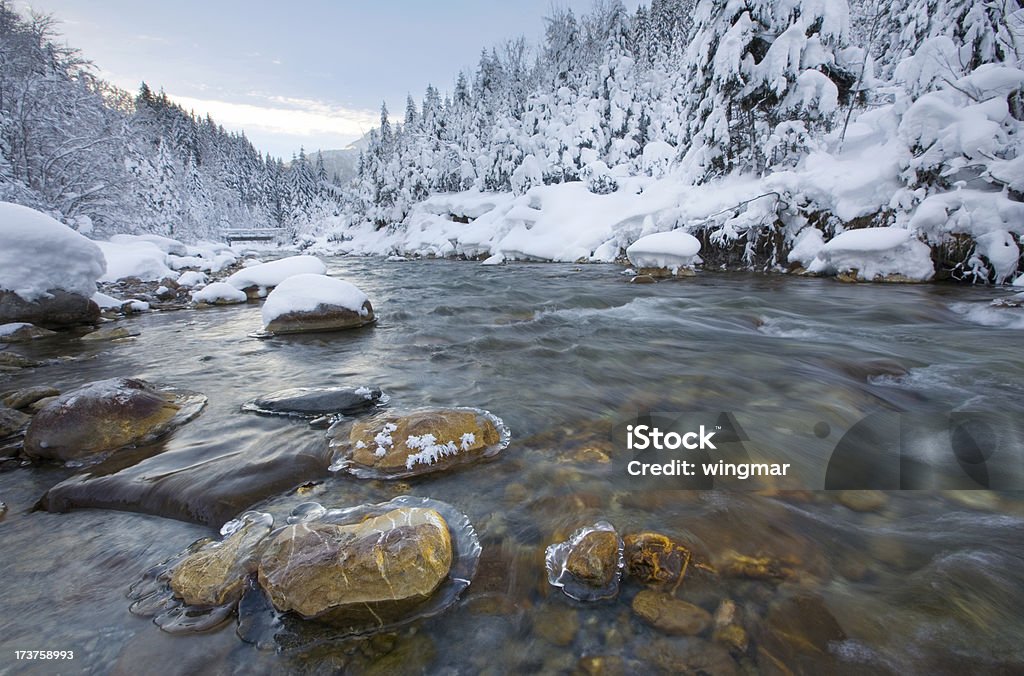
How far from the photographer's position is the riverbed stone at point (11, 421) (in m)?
3.49

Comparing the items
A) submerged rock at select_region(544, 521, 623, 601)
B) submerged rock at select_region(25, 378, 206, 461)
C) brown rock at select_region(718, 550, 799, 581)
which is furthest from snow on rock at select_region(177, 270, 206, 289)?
brown rock at select_region(718, 550, 799, 581)

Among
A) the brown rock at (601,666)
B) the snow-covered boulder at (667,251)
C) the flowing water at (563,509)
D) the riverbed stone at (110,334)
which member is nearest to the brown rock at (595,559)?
the flowing water at (563,509)

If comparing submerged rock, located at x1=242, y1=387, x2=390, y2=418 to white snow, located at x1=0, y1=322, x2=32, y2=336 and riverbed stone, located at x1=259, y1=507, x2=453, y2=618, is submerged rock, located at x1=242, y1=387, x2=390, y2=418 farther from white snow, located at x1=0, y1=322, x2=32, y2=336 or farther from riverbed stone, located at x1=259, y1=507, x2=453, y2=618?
white snow, located at x1=0, y1=322, x2=32, y2=336

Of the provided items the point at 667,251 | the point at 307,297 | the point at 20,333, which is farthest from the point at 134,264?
the point at 667,251

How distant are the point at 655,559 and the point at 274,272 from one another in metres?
12.5

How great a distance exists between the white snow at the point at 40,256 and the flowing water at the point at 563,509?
76.7 inches

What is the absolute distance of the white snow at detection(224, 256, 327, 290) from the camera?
36.4ft

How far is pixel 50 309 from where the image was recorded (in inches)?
293

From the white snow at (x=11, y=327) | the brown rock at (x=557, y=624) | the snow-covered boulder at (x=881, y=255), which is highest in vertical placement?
the snow-covered boulder at (x=881, y=255)

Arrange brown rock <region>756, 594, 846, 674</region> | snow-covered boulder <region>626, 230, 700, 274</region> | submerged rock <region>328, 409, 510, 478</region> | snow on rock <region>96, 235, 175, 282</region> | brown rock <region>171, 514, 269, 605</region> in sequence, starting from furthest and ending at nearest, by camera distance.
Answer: snow on rock <region>96, 235, 175, 282</region>, snow-covered boulder <region>626, 230, 700, 274</region>, submerged rock <region>328, 409, 510, 478</region>, brown rock <region>171, 514, 269, 605</region>, brown rock <region>756, 594, 846, 674</region>

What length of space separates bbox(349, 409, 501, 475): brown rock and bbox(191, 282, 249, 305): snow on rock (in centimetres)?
941

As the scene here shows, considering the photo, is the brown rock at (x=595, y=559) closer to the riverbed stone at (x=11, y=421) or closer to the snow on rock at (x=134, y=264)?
the riverbed stone at (x=11, y=421)

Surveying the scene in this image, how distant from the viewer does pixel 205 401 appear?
427 centimetres

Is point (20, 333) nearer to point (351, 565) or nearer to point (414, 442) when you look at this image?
point (414, 442)
